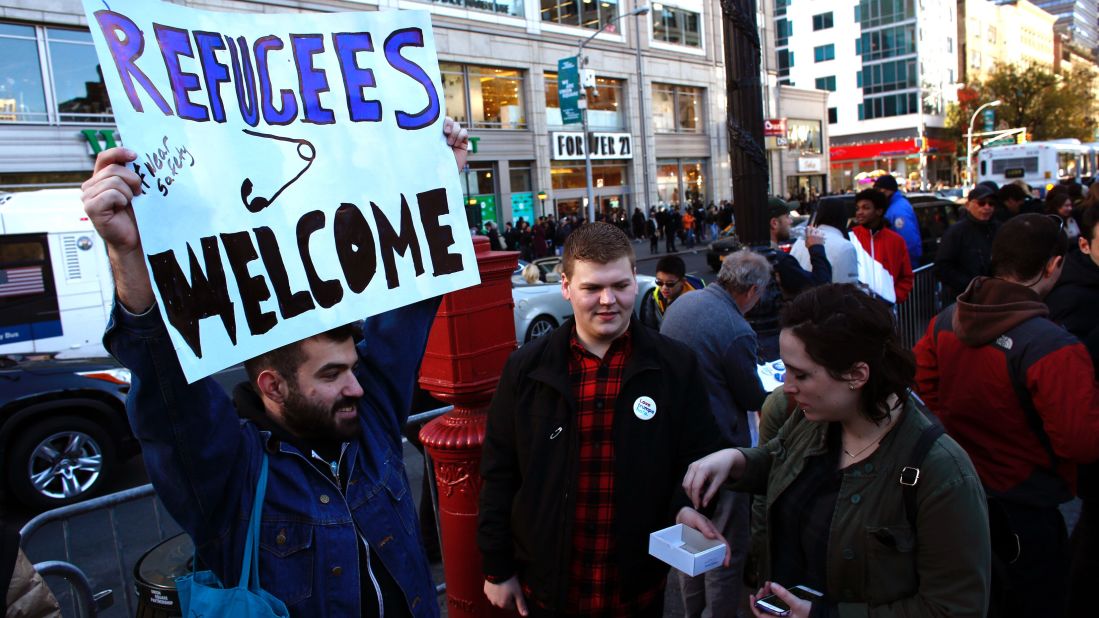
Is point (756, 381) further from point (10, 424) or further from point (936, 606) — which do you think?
point (10, 424)

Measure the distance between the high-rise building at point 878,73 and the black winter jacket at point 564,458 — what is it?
67962 millimetres

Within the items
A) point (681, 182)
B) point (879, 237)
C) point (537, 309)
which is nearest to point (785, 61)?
point (681, 182)

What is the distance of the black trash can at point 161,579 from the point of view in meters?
2.44

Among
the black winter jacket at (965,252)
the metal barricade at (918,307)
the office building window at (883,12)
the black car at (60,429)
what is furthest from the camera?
the office building window at (883,12)

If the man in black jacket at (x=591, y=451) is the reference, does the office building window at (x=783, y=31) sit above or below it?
above

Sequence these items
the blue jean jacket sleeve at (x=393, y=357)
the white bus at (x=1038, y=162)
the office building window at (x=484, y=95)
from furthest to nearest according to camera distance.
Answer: the office building window at (x=484, y=95) → the white bus at (x=1038, y=162) → the blue jean jacket sleeve at (x=393, y=357)

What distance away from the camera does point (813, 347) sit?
208 cm

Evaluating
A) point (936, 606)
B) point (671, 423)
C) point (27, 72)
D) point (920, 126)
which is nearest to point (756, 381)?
point (671, 423)

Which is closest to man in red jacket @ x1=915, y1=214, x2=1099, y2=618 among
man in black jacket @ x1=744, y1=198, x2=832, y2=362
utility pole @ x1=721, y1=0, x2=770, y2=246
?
utility pole @ x1=721, y1=0, x2=770, y2=246

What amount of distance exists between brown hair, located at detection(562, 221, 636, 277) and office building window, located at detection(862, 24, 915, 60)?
238 feet

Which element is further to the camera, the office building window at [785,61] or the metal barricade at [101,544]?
the office building window at [785,61]

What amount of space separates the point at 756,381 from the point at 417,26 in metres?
2.33

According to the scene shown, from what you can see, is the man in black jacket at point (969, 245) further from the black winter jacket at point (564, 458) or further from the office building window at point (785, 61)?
the office building window at point (785, 61)

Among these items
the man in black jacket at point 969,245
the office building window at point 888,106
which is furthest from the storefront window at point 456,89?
the office building window at point 888,106
